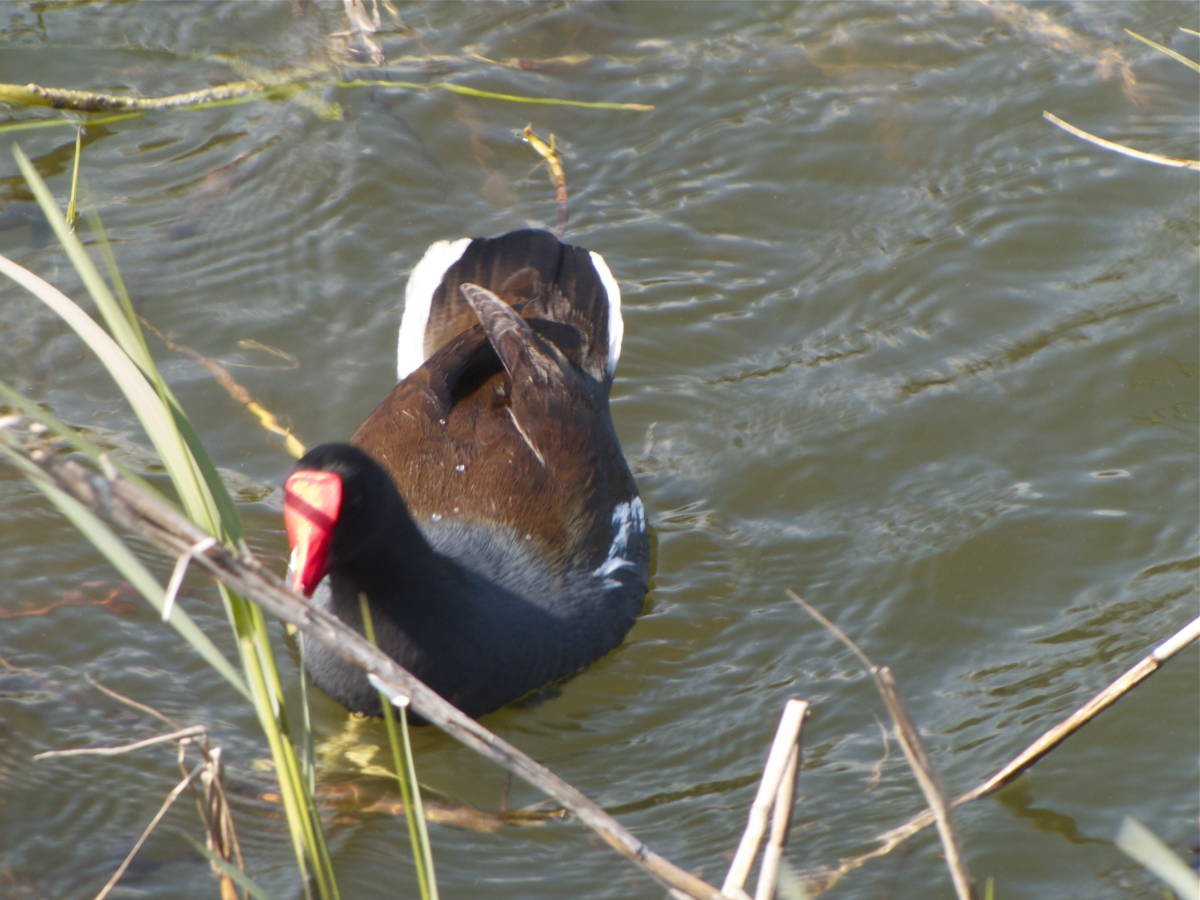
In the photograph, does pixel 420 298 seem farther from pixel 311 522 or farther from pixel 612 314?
pixel 311 522

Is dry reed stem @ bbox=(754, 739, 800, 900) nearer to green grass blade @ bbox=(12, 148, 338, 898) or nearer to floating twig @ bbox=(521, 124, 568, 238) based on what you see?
green grass blade @ bbox=(12, 148, 338, 898)

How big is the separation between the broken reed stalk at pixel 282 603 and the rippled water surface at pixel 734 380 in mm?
1092

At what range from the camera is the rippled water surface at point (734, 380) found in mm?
3324

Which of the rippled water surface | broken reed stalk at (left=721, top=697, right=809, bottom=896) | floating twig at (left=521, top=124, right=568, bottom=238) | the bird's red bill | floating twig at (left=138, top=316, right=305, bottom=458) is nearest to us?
broken reed stalk at (left=721, top=697, right=809, bottom=896)

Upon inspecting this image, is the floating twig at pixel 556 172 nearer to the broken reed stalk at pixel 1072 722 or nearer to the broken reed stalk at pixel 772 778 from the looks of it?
the broken reed stalk at pixel 1072 722

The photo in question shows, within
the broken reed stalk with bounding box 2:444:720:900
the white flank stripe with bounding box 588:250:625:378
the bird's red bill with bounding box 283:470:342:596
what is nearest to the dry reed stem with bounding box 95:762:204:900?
the broken reed stalk with bounding box 2:444:720:900

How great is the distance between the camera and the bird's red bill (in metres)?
3.10

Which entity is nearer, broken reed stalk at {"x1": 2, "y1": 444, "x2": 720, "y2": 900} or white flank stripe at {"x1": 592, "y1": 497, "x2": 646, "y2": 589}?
broken reed stalk at {"x1": 2, "y1": 444, "x2": 720, "y2": 900}

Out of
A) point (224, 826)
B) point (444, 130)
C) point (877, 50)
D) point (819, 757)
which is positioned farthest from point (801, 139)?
point (224, 826)

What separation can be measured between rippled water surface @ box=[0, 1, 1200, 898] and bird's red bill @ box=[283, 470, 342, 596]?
53 cm

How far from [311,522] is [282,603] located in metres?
1.28

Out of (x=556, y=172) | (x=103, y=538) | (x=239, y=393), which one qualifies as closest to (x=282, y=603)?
(x=103, y=538)

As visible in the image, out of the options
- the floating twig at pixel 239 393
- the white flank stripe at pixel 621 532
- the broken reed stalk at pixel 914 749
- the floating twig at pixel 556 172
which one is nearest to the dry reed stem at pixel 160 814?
the broken reed stalk at pixel 914 749

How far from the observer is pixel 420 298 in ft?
15.7
